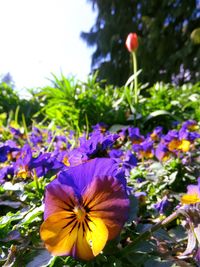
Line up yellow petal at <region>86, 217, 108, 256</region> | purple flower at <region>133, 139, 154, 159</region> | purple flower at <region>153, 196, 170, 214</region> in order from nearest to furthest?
1. yellow petal at <region>86, 217, 108, 256</region>
2. purple flower at <region>153, 196, 170, 214</region>
3. purple flower at <region>133, 139, 154, 159</region>

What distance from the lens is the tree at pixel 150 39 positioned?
11.9 meters

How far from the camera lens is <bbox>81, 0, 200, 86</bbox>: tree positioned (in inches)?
468

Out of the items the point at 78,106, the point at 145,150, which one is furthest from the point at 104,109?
the point at 145,150

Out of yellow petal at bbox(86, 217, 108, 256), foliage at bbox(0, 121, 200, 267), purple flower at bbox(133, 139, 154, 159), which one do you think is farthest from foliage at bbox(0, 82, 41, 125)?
yellow petal at bbox(86, 217, 108, 256)

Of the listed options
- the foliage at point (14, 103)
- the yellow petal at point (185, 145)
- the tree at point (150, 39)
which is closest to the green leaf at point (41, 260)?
the yellow petal at point (185, 145)

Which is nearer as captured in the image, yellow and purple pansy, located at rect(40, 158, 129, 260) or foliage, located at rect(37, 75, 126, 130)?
yellow and purple pansy, located at rect(40, 158, 129, 260)

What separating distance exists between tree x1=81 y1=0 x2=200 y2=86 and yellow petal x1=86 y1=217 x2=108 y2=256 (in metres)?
11.0

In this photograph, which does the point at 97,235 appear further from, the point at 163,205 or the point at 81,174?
the point at 163,205

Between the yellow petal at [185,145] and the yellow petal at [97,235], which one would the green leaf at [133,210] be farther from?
the yellow petal at [185,145]

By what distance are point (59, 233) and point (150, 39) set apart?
1215cm

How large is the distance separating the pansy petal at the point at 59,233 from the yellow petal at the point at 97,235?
19 millimetres

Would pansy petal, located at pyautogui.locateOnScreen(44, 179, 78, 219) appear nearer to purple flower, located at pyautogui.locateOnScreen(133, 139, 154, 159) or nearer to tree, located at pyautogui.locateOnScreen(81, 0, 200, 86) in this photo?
purple flower, located at pyautogui.locateOnScreen(133, 139, 154, 159)

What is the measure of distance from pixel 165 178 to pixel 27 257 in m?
0.62

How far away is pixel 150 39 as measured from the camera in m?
12.1
